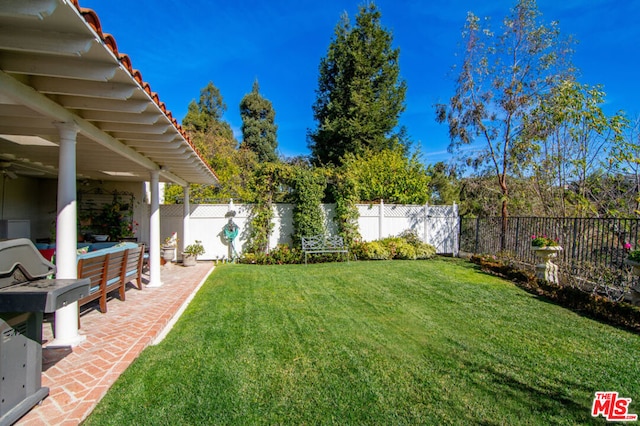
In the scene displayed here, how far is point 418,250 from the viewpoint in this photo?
34.4ft

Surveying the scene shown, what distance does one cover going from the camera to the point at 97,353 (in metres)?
3.08

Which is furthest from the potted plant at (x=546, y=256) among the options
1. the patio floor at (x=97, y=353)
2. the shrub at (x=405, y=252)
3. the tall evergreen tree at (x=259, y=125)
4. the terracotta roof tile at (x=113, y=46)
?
the tall evergreen tree at (x=259, y=125)

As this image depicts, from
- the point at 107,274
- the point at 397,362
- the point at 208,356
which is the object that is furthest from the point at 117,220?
the point at 397,362

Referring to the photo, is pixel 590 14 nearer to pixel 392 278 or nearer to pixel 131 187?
pixel 392 278

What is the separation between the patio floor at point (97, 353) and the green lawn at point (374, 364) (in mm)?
138

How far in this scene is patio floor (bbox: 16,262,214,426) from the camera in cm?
222

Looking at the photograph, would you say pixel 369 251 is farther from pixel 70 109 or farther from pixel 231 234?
pixel 70 109

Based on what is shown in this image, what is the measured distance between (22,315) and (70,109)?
2.05 metres

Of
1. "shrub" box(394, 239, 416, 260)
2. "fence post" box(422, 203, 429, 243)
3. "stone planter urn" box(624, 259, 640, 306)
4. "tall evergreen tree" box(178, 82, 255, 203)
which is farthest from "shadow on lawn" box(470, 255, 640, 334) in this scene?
"tall evergreen tree" box(178, 82, 255, 203)

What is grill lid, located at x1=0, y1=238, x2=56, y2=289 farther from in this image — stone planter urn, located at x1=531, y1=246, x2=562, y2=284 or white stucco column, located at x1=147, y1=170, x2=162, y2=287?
stone planter urn, located at x1=531, y1=246, x2=562, y2=284

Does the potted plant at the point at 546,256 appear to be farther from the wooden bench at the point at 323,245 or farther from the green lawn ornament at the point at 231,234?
the green lawn ornament at the point at 231,234

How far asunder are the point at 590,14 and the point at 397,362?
921cm

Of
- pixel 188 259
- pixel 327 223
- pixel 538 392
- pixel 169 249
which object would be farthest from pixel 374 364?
pixel 327 223

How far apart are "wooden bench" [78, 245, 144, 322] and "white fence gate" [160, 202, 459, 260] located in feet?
13.6
